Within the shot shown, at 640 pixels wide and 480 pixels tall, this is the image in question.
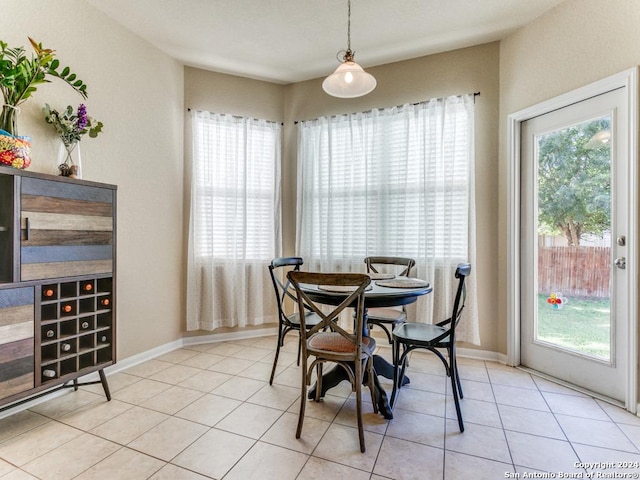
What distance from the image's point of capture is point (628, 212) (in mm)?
2074

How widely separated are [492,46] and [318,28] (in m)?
1.62

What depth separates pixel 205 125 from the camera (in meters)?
3.39

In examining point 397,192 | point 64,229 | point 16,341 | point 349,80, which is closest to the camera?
point 16,341

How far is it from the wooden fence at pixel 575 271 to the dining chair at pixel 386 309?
1062 millimetres

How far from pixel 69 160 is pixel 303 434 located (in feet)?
A: 8.09

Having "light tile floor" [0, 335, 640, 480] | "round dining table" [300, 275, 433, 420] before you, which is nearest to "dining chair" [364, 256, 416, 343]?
"round dining table" [300, 275, 433, 420]

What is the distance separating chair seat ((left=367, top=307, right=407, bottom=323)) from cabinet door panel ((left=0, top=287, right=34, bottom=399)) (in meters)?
2.18

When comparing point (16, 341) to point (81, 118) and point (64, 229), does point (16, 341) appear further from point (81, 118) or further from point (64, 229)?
point (81, 118)

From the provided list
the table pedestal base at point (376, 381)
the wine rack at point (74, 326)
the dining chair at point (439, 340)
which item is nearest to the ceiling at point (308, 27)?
the dining chair at point (439, 340)

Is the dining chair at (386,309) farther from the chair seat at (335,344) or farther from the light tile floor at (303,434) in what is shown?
the chair seat at (335,344)

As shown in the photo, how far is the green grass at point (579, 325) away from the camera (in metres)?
2.28

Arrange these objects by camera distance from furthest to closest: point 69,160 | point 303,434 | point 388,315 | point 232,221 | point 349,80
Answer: point 232,221
point 388,315
point 69,160
point 349,80
point 303,434

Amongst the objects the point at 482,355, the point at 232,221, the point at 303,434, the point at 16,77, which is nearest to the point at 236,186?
the point at 232,221

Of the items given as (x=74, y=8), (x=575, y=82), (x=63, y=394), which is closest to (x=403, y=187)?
(x=575, y=82)
